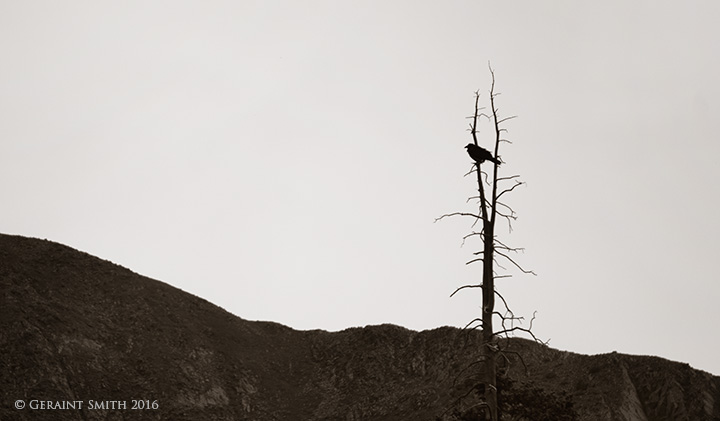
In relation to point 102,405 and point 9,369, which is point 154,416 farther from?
point 9,369

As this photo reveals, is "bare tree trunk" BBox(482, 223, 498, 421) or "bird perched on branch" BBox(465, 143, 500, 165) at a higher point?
"bird perched on branch" BBox(465, 143, 500, 165)

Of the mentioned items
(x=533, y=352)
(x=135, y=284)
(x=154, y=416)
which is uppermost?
(x=135, y=284)

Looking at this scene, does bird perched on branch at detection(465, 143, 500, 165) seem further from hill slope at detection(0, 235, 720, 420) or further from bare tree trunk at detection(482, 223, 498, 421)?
hill slope at detection(0, 235, 720, 420)

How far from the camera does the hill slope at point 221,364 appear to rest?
125ft

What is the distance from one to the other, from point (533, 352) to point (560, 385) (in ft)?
13.6

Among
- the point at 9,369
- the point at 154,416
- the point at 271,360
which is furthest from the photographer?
the point at 271,360

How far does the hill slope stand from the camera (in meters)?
38.2

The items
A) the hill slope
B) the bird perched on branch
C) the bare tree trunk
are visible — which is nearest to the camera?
the bare tree trunk

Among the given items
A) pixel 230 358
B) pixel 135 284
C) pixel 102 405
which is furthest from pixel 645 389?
pixel 135 284

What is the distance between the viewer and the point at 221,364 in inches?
1844

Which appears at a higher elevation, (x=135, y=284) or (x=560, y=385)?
(x=135, y=284)

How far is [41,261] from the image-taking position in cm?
4719

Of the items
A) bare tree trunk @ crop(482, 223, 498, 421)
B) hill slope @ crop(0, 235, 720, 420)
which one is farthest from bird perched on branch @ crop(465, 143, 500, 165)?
hill slope @ crop(0, 235, 720, 420)

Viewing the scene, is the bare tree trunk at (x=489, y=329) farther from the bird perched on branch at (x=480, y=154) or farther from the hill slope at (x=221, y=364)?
the hill slope at (x=221, y=364)
